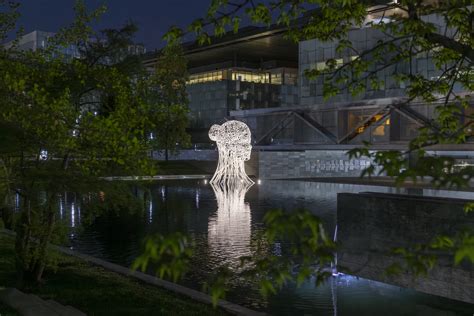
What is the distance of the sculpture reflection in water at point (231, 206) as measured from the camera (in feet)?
46.6

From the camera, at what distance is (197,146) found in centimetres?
6675

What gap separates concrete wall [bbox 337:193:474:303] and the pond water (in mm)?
269

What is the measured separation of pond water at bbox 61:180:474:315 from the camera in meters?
9.38

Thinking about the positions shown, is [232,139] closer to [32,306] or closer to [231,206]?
[231,206]

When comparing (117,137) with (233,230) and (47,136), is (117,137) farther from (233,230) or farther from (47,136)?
(233,230)

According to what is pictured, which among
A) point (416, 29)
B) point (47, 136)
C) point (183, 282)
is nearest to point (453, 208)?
point (416, 29)

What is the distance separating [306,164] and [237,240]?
101 feet

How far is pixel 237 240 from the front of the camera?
604 inches

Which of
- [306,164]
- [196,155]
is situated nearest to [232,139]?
[306,164]

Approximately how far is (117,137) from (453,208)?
5700 mm

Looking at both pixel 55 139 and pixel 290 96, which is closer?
pixel 55 139

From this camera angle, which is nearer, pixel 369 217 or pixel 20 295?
pixel 20 295

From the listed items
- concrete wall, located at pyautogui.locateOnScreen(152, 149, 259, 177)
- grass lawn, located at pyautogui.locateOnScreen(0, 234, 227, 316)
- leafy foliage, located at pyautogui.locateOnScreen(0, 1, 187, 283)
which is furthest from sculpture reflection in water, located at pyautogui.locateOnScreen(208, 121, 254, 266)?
concrete wall, located at pyautogui.locateOnScreen(152, 149, 259, 177)

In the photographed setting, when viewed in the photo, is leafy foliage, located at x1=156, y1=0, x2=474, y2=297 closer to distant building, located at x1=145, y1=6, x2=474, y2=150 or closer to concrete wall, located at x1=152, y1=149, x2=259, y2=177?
distant building, located at x1=145, y1=6, x2=474, y2=150
